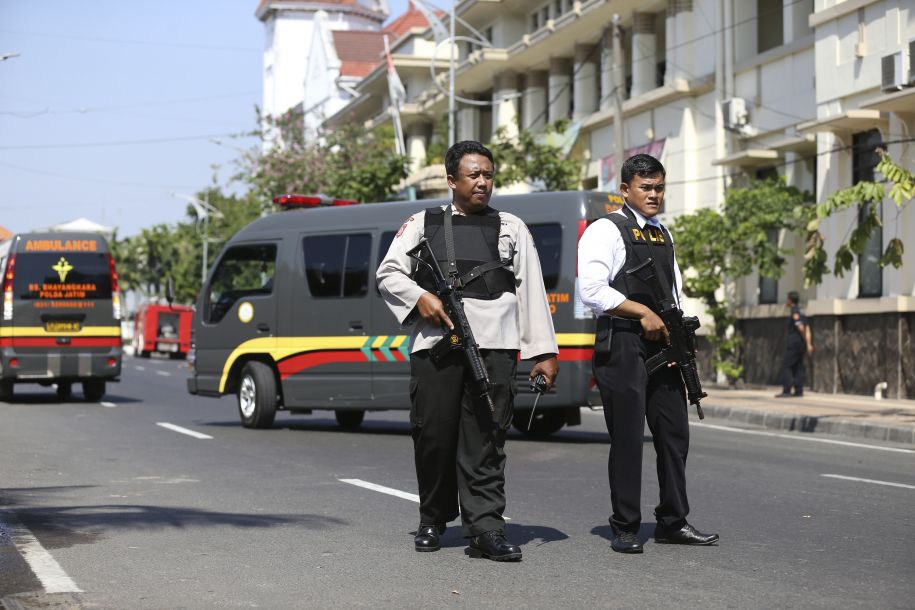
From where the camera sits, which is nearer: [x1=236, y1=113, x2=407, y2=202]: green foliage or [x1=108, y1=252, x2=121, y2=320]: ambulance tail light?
[x1=108, y1=252, x2=121, y2=320]: ambulance tail light

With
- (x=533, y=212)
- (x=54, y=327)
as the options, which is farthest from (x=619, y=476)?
(x=54, y=327)

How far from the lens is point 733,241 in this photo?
27.0m

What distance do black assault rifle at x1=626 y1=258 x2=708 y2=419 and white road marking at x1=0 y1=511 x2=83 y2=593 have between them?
295 centimetres

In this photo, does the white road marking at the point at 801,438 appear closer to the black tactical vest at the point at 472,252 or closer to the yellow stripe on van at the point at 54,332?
the black tactical vest at the point at 472,252

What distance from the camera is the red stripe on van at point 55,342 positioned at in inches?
901

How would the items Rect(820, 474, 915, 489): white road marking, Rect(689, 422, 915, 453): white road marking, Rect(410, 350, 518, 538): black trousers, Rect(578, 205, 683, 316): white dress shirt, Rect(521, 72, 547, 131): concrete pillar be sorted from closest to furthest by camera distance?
Rect(410, 350, 518, 538): black trousers, Rect(578, 205, 683, 316): white dress shirt, Rect(820, 474, 915, 489): white road marking, Rect(689, 422, 915, 453): white road marking, Rect(521, 72, 547, 131): concrete pillar

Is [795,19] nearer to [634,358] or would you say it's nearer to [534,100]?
[534,100]

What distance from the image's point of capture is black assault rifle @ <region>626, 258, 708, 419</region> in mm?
7336

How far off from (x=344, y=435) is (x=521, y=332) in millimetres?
9137

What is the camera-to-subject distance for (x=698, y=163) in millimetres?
32219

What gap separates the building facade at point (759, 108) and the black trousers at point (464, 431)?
54.9 feet

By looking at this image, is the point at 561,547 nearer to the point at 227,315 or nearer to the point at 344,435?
the point at 344,435

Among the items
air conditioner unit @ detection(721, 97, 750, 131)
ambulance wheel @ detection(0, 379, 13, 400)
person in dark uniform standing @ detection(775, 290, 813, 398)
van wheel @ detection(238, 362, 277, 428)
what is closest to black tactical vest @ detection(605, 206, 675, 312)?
van wheel @ detection(238, 362, 277, 428)

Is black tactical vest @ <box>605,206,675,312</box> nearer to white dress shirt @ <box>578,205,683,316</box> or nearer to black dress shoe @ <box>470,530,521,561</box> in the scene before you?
white dress shirt @ <box>578,205,683,316</box>
